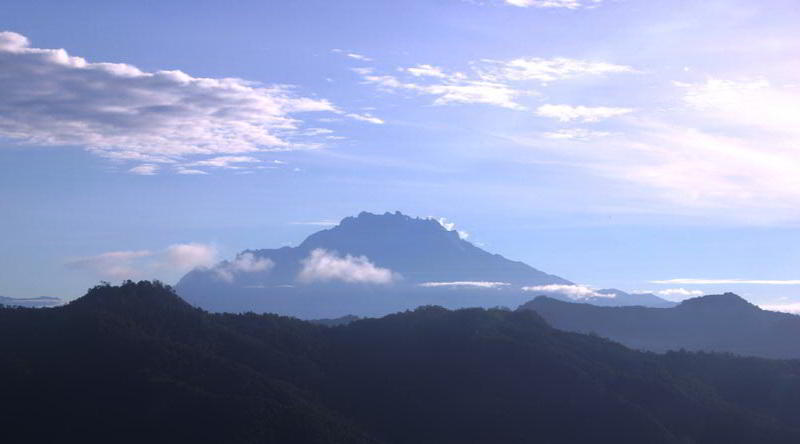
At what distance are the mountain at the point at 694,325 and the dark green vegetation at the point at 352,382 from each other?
46218mm

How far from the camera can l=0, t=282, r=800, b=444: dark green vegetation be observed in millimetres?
64562

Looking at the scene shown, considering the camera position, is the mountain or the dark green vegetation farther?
the mountain

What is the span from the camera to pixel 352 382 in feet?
277

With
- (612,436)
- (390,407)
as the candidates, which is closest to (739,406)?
(612,436)

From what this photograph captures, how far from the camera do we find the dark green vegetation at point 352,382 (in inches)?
2542

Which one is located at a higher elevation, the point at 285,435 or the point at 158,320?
the point at 158,320

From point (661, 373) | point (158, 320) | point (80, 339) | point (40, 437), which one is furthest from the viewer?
point (661, 373)

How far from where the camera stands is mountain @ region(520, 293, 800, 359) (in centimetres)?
15062

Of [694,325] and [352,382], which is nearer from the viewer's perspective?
[352,382]

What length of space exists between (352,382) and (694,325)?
100 m

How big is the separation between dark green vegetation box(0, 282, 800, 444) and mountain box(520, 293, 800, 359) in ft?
152

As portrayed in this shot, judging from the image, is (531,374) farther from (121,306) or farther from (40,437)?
(40,437)

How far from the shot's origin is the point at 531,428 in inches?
3044

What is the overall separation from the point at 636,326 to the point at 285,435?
384 ft
